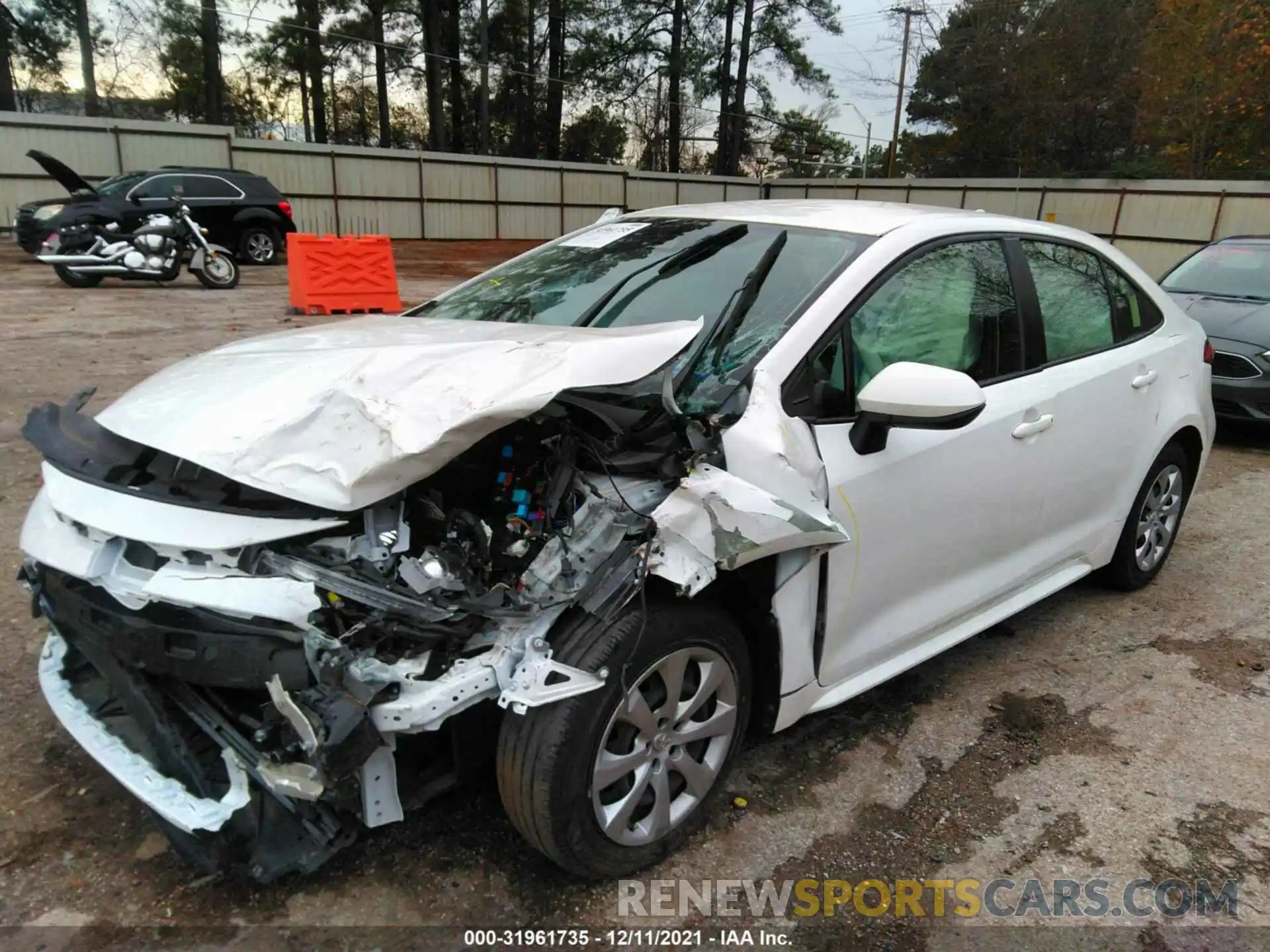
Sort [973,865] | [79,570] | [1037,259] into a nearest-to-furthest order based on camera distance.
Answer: [79,570]
[973,865]
[1037,259]

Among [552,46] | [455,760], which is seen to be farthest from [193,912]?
[552,46]

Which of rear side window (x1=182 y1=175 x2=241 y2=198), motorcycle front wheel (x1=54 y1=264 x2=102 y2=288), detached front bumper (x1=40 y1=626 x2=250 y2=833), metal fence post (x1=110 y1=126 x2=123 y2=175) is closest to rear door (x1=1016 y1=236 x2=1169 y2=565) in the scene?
detached front bumper (x1=40 y1=626 x2=250 y2=833)

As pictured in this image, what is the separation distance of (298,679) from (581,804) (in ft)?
2.34

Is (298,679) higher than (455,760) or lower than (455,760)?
higher

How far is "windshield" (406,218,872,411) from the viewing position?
2.55 metres

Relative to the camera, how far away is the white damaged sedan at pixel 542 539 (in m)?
1.90

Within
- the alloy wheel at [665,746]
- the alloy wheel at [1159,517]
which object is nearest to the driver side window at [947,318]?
the alloy wheel at [665,746]

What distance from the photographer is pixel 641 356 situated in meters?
2.25

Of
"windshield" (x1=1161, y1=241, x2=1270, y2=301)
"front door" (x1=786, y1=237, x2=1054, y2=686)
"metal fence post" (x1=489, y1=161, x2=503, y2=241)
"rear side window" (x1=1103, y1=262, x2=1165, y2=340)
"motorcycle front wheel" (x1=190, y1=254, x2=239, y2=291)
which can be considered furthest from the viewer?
"metal fence post" (x1=489, y1=161, x2=503, y2=241)

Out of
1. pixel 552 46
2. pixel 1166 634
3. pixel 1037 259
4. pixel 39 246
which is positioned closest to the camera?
pixel 1037 259

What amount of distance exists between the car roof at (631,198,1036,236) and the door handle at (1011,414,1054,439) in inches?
28.5

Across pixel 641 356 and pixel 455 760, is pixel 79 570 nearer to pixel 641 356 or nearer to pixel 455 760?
pixel 455 760

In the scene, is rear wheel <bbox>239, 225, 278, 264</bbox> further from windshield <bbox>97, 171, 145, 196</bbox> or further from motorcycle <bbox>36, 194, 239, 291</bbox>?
motorcycle <bbox>36, 194, 239, 291</bbox>

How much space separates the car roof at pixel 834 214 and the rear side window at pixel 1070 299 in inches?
5.6
